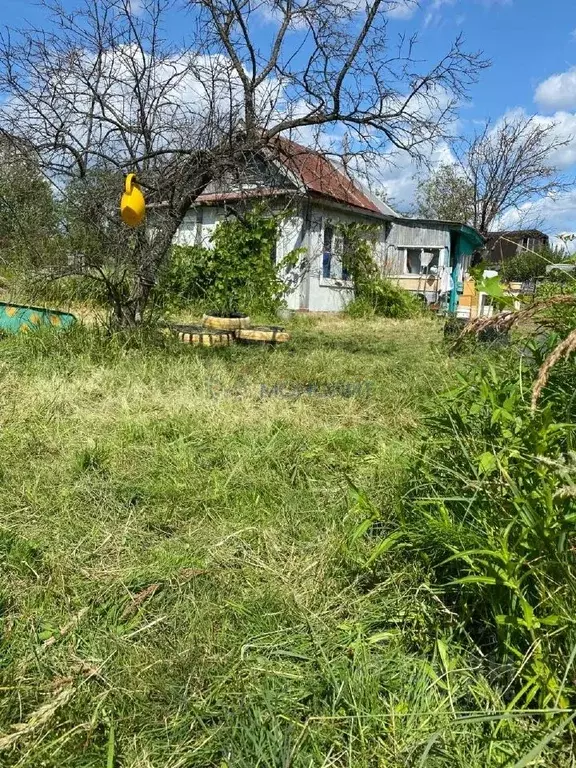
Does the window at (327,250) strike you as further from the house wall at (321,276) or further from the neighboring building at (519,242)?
the neighboring building at (519,242)

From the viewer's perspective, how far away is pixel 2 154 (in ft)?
26.3

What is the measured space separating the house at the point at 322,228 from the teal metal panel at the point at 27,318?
2869 millimetres

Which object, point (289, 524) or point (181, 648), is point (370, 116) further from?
point (181, 648)

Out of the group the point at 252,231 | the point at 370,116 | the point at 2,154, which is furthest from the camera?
the point at 252,231

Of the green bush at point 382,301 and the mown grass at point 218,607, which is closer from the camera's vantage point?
the mown grass at point 218,607

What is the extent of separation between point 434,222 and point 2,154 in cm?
1355

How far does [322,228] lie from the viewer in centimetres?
1402

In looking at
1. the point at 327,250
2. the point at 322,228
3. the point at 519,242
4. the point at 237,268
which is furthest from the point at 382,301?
the point at 519,242

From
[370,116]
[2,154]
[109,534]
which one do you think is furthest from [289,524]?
[370,116]

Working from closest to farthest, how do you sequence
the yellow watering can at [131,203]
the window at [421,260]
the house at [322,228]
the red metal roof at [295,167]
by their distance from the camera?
1. the yellow watering can at [131,203]
2. the red metal roof at [295,167]
3. the house at [322,228]
4. the window at [421,260]

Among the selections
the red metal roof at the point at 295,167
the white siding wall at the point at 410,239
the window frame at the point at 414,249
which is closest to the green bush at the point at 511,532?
the red metal roof at the point at 295,167

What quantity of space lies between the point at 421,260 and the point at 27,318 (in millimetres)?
15000

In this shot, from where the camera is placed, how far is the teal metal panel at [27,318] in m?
6.39

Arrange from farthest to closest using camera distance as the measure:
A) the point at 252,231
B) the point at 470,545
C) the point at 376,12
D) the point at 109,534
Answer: the point at 252,231 < the point at 376,12 < the point at 109,534 < the point at 470,545
